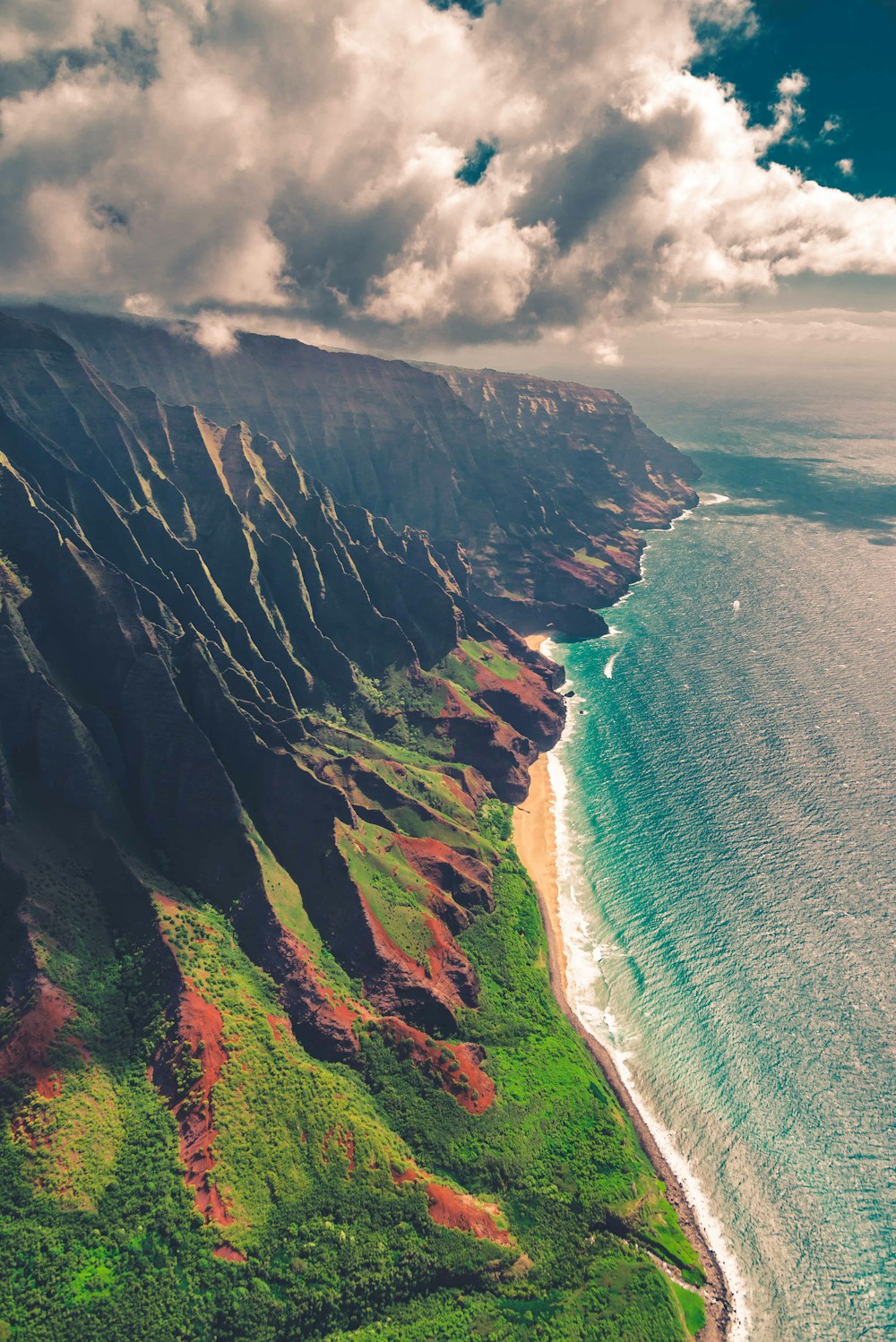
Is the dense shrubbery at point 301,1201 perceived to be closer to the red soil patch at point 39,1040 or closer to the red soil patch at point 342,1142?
the red soil patch at point 342,1142

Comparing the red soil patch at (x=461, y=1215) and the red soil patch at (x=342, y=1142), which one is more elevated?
the red soil patch at (x=342, y=1142)

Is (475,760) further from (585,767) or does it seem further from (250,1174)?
(250,1174)

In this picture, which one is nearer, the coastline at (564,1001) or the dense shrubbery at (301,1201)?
the dense shrubbery at (301,1201)

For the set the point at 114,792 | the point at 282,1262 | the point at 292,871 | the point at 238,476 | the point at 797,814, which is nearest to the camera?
the point at 282,1262

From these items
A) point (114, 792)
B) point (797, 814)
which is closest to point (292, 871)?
point (114, 792)

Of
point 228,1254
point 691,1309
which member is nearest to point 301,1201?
point 228,1254

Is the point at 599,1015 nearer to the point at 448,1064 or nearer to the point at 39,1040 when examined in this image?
the point at 448,1064

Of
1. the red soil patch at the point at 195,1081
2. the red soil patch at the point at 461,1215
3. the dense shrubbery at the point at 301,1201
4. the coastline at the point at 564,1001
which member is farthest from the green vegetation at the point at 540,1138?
the red soil patch at the point at 195,1081
